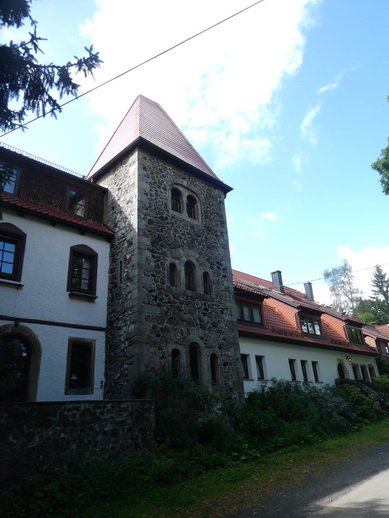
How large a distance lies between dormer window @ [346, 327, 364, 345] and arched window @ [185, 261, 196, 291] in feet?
54.8

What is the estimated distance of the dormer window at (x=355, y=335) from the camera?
88.4ft

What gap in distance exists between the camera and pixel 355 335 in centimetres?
2778

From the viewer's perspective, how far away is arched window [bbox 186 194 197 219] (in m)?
15.9

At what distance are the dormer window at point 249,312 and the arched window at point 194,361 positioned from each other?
17.8 feet

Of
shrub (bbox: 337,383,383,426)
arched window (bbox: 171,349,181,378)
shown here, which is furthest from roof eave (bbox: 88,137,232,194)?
shrub (bbox: 337,383,383,426)

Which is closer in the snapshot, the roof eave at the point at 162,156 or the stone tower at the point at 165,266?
the stone tower at the point at 165,266

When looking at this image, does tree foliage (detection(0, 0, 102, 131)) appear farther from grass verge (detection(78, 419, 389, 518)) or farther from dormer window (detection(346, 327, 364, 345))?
dormer window (detection(346, 327, 364, 345))

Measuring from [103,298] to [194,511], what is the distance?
775 cm

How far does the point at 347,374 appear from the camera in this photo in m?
24.1

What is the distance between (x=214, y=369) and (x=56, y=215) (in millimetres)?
7629

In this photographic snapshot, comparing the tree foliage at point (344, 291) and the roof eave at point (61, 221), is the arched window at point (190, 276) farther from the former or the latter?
the tree foliage at point (344, 291)

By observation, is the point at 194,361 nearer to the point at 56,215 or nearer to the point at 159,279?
the point at 159,279

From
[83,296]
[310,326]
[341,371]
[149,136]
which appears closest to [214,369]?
[83,296]

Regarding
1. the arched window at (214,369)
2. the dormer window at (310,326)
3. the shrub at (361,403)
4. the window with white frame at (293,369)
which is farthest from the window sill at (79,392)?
the dormer window at (310,326)
